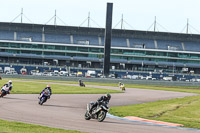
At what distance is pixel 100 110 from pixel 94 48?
352ft

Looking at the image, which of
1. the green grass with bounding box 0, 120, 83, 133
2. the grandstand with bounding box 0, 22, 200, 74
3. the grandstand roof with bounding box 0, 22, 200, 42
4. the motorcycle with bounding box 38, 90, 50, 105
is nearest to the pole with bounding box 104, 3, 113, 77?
the grandstand with bounding box 0, 22, 200, 74

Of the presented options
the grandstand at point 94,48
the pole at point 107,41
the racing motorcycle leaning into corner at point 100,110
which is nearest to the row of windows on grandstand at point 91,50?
the grandstand at point 94,48

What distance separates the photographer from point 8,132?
14570 millimetres

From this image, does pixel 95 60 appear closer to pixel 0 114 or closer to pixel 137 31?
pixel 137 31

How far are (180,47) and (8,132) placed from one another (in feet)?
407

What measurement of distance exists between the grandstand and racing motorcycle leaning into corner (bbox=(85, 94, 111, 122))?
103 meters

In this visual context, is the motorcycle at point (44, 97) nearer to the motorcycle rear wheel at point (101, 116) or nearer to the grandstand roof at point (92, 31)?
the motorcycle rear wheel at point (101, 116)

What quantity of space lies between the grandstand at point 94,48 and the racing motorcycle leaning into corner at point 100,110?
103 m

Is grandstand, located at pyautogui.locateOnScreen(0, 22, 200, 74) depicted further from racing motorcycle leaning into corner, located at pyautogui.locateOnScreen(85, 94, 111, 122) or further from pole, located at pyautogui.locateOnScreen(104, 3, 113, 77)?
racing motorcycle leaning into corner, located at pyautogui.locateOnScreen(85, 94, 111, 122)

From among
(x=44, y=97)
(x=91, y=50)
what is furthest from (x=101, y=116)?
(x=91, y=50)

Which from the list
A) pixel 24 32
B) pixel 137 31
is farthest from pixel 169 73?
pixel 24 32

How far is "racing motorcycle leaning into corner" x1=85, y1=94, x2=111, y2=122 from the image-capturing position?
2039 cm

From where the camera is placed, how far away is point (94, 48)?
12750 centimetres

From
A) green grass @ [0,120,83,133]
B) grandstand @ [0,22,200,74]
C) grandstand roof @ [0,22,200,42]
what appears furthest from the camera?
grandstand roof @ [0,22,200,42]
